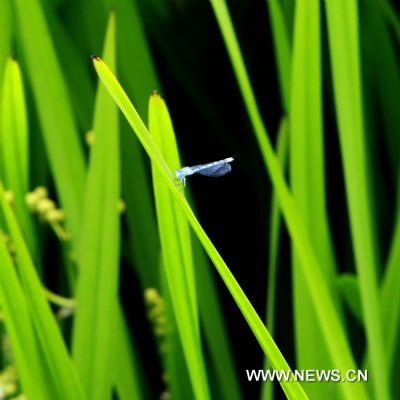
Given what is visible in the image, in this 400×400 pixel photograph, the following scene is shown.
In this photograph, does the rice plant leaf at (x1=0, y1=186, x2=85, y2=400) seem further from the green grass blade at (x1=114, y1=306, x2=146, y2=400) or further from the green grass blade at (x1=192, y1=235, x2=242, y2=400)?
the green grass blade at (x1=192, y1=235, x2=242, y2=400)

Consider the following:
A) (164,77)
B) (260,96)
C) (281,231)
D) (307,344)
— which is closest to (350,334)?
(281,231)

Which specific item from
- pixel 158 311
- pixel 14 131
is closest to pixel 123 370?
pixel 158 311

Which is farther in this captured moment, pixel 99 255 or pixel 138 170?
pixel 138 170

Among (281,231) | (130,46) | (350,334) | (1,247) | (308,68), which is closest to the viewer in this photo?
(1,247)

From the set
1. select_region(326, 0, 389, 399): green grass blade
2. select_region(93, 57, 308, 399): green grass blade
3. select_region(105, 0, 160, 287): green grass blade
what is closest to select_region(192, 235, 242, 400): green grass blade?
select_region(105, 0, 160, 287): green grass blade

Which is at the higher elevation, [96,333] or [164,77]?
[164,77]

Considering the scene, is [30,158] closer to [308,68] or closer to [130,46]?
[130,46]

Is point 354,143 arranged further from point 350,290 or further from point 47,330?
point 47,330
